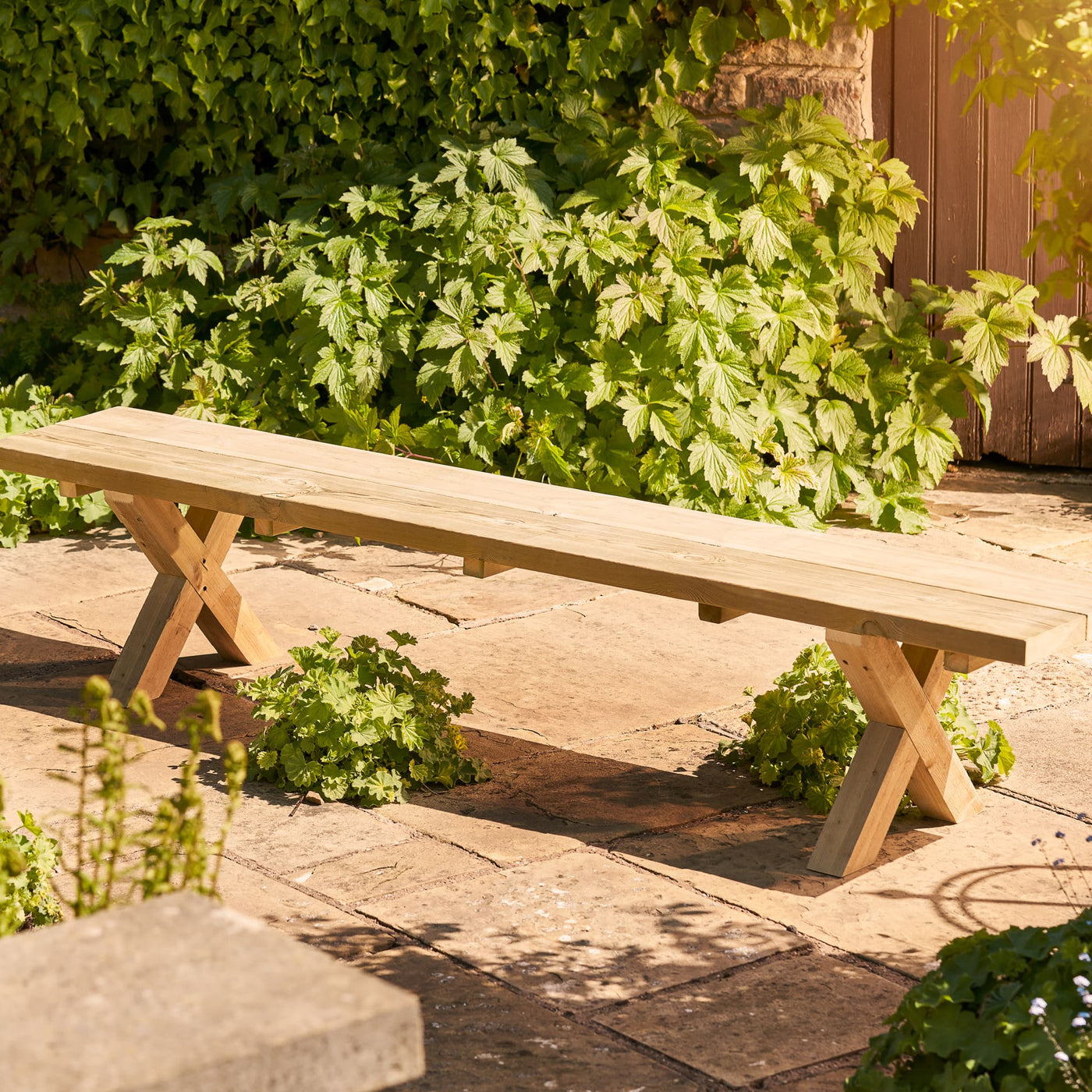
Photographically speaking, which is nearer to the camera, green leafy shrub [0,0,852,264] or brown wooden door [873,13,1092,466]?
green leafy shrub [0,0,852,264]

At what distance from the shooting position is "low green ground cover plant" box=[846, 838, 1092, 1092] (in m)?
1.89

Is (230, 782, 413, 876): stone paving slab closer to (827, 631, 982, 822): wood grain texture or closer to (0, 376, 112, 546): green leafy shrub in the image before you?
(827, 631, 982, 822): wood grain texture

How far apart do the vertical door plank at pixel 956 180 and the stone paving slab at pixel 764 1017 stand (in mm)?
4125

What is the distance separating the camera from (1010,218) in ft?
20.4

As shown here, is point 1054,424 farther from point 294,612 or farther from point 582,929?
point 582,929

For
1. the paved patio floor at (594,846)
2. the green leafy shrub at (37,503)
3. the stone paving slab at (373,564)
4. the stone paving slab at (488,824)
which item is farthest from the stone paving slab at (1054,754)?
the green leafy shrub at (37,503)

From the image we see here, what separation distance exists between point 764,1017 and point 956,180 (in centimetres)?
455

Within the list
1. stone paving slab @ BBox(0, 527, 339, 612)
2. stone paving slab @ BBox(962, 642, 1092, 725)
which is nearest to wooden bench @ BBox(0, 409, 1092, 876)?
stone paving slab @ BBox(962, 642, 1092, 725)

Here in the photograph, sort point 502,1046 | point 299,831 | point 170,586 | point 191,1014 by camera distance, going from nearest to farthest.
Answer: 1. point 191,1014
2. point 502,1046
3. point 299,831
4. point 170,586

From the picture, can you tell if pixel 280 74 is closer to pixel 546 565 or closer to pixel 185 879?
pixel 546 565

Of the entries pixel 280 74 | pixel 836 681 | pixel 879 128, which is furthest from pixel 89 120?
pixel 836 681

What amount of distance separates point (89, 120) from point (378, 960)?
474 centimetres

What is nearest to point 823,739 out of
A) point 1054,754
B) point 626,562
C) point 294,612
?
point 1054,754

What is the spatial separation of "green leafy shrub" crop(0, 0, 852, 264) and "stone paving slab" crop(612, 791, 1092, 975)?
3.38 metres
